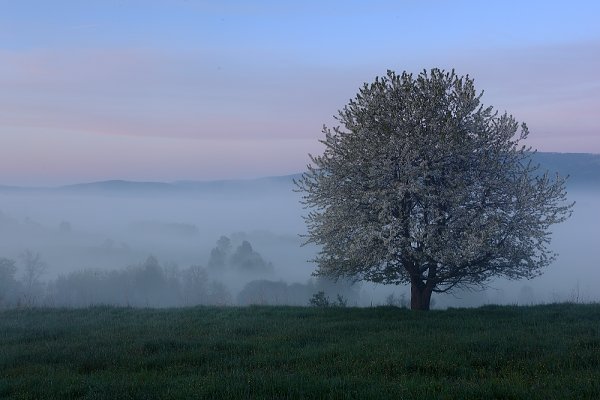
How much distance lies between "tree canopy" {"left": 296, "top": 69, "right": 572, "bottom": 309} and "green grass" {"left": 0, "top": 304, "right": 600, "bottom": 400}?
2.20 m

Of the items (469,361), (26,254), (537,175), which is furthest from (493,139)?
(26,254)

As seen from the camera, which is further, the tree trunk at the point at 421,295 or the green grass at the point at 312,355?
the tree trunk at the point at 421,295

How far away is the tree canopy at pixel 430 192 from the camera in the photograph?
21.7m

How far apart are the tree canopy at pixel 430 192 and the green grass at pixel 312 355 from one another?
7.22 ft

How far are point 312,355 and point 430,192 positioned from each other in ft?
33.7

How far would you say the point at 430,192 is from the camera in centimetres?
2209

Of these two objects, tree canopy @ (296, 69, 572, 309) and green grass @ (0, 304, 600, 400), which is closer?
green grass @ (0, 304, 600, 400)

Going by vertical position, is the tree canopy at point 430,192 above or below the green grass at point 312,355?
above

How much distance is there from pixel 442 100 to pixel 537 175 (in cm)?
538

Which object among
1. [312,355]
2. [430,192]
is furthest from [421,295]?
[312,355]

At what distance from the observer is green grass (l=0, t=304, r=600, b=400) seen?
10.9 m

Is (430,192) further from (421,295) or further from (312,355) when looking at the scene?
(312,355)

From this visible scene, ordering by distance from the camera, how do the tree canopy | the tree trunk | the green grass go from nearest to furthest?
the green grass → the tree canopy → the tree trunk

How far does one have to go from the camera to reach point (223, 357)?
14484 millimetres
